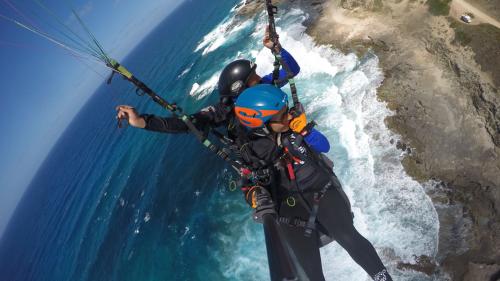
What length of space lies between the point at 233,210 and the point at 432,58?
11.4 meters

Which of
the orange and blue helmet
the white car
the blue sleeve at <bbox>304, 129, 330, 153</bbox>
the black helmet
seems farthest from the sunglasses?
the white car

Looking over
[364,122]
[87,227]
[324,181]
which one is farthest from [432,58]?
[87,227]

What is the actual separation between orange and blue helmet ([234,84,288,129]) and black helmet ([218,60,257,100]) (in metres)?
1.43

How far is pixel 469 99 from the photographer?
34.8ft

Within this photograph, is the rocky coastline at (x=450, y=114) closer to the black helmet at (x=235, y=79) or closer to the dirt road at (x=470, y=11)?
the dirt road at (x=470, y=11)

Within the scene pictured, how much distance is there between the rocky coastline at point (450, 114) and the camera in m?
7.67

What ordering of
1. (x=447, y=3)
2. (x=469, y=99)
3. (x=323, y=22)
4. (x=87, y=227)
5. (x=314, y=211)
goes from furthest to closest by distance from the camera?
(x=87, y=227), (x=323, y=22), (x=447, y=3), (x=469, y=99), (x=314, y=211)

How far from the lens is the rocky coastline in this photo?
302 inches

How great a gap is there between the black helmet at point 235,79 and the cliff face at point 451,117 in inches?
246

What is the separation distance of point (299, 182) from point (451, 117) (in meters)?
8.04

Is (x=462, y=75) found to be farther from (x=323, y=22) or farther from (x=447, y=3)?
(x=323, y=22)

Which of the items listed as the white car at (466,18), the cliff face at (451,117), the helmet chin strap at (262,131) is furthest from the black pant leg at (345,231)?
the white car at (466,18)

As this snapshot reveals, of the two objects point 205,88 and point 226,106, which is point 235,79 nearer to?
point 226,106

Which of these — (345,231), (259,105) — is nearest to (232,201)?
(345,231)
